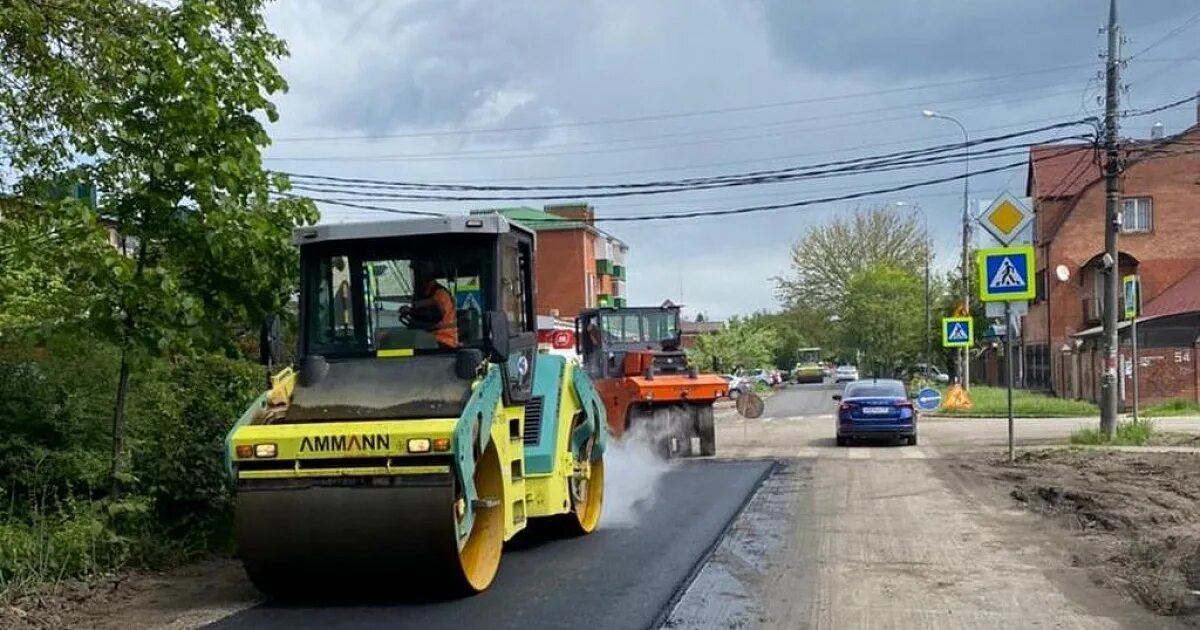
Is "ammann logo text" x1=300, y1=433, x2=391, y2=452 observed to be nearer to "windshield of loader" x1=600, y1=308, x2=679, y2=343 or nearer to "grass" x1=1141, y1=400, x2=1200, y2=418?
"windshield of loader" x1=600, y1=308, x2=679, y2=343

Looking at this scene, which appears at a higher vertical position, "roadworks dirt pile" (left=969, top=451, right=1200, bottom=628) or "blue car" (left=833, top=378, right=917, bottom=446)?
"blue car" (left=833, top=378, right=917, bottom=446)

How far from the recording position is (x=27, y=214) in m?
10.5

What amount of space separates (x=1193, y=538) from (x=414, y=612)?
679 cm

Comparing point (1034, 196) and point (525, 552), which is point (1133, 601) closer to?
point (525, 552)

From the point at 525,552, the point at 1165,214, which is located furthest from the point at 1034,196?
the point at 525,552

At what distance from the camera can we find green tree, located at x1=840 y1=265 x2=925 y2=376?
65.8 meters

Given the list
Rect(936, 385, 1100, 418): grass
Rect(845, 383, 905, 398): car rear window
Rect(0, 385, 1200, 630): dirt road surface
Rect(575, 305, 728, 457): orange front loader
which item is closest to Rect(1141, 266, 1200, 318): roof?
Rect(936, 385, 1100, 418): grass

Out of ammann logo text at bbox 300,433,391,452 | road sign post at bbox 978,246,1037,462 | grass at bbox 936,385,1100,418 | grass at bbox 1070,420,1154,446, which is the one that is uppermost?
road sign post at bbox 978,246,1037,462

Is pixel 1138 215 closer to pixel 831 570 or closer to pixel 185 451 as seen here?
pixel 831 570

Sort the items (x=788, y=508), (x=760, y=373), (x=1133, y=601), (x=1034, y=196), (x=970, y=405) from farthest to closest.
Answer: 1. (x=760, y=373)
2. (x=1034, y=196)
3. (x=970, y=405)
4. (x=788, y=508)
5. (x=1133, y=601)

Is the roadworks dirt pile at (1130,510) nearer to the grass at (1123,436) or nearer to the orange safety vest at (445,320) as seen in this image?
the grass at (1123,436)

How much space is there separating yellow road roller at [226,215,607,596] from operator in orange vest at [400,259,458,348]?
0.04ft

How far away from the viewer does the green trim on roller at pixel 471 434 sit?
796 centimetres

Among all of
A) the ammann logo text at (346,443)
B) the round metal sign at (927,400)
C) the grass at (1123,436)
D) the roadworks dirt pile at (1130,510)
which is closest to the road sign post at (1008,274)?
the roadworks dirt pile at (1130,510)
